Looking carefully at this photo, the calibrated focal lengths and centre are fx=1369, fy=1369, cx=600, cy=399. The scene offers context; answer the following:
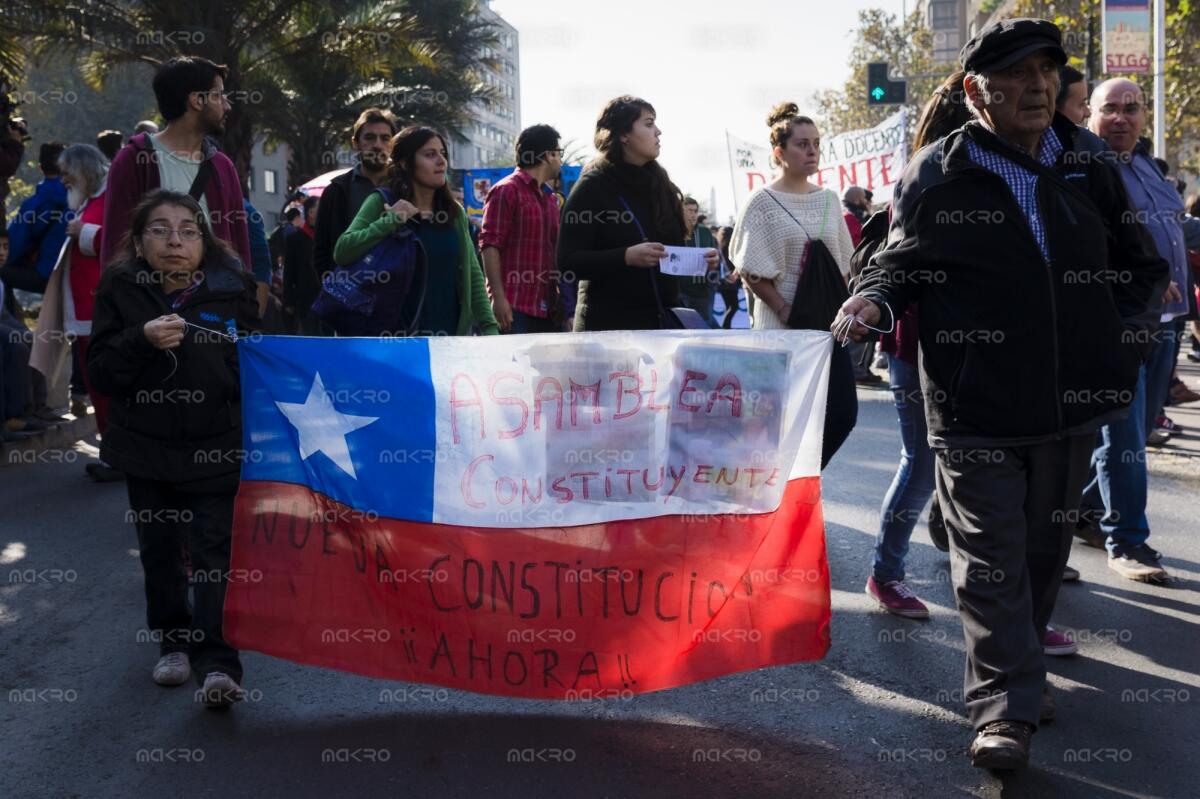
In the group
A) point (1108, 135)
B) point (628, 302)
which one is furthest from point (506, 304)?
point (1108, 135)

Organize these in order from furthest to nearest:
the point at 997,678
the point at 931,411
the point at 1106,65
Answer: the point at 1106,65 < the point at 931,411 < the point at 997,678

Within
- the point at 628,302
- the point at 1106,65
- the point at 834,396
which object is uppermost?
the point at 1106,65

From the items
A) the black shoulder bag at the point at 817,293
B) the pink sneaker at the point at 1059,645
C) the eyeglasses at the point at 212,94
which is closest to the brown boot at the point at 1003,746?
the pink sneaker at the point at 1059,645

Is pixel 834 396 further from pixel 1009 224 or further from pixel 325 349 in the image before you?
pixel 325 349

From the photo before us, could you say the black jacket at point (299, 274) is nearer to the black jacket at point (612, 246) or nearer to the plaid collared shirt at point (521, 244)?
the plaid collared shirt at point (521, 244)

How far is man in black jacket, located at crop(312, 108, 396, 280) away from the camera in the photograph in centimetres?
693

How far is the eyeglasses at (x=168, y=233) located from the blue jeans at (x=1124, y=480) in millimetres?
3803

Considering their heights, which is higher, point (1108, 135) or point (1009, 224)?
point (1108, 135)

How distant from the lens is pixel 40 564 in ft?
21.6

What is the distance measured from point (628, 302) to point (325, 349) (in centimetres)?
163

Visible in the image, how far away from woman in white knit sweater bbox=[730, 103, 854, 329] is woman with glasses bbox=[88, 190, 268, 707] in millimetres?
2126

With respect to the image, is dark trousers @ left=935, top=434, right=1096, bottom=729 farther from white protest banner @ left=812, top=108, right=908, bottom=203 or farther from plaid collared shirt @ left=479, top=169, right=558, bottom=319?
white protest banner @ left=812, top=108, right=908, bottom=203

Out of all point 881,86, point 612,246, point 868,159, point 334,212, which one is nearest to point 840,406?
point 612,246

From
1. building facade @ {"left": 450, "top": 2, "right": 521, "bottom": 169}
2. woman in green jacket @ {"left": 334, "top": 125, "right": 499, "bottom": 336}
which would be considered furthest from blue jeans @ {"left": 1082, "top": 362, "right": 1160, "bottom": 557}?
building facade @ {"left": 450, "top": 2, "right": 521, "bottom": 169}
